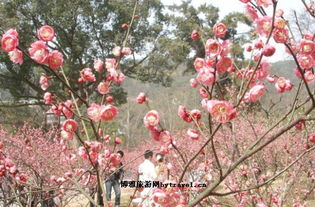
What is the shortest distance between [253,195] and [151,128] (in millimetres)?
2261

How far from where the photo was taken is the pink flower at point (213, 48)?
4.10 ft

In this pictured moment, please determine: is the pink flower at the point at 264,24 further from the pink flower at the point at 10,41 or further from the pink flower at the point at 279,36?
the pink flower at the point at 10,41

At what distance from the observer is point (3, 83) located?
44.2ft

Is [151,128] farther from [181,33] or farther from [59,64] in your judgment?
[181,33]

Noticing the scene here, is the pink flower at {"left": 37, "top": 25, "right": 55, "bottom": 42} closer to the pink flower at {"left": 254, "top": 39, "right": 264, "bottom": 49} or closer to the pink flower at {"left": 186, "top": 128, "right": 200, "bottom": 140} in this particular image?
the pink flower at {"left": 186, "top": 128, "right": 200, "bottom": 140}

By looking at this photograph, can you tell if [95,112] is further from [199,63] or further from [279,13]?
[279,13]

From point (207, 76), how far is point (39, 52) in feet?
2.18

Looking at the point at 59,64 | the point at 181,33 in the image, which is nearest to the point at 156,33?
the point at 181,33

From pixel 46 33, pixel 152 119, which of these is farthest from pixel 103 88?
pixel 152 119

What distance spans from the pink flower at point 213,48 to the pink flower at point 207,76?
6 centimetres

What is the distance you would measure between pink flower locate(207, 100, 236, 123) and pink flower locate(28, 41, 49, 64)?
69 centimetres

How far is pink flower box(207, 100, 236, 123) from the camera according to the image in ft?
3.71

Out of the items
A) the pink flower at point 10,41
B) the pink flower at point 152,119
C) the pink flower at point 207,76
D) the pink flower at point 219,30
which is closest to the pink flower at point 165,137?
the pink flower at point 152,119

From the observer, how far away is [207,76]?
4.13ft
